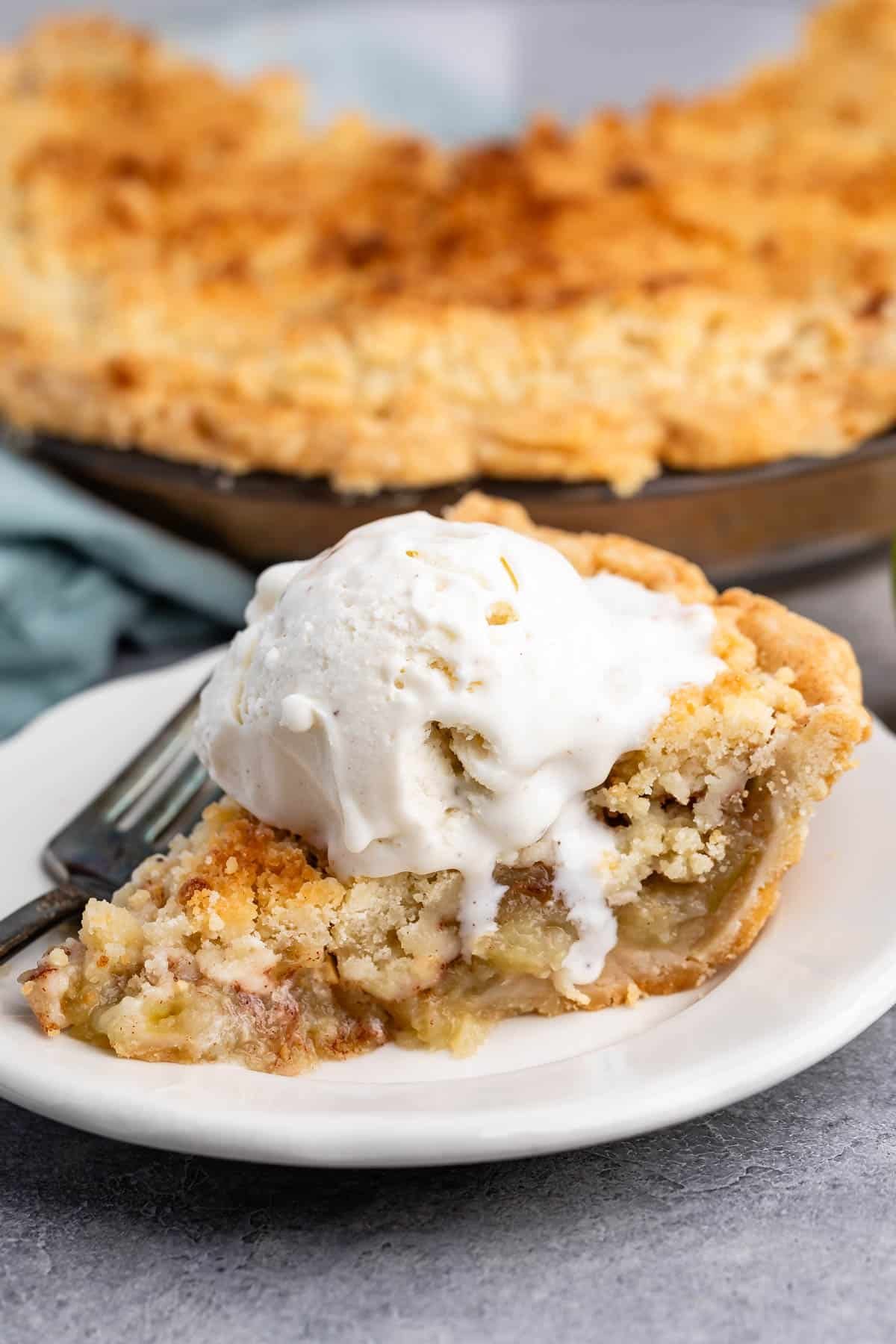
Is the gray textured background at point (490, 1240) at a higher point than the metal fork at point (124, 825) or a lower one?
lower

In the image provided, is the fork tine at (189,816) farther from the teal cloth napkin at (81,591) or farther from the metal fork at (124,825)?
the teal cloth napkin at (81,591)

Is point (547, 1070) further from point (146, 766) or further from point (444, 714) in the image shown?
point (146, 766)

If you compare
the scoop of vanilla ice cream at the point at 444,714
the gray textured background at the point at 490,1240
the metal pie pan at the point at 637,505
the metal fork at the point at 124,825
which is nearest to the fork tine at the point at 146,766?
the metal fork at the point at 124,825

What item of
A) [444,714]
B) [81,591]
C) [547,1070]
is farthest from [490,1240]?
[81,591]

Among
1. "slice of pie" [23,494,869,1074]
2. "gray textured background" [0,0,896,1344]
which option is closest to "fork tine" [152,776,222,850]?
"slice of pie" [23,494,869,1074]

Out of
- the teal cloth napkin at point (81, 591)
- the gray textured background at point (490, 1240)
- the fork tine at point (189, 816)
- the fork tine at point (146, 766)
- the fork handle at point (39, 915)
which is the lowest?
the teal cloth napkin at point (81, 591)

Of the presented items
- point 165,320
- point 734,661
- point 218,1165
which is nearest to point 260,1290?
point 218,1165
